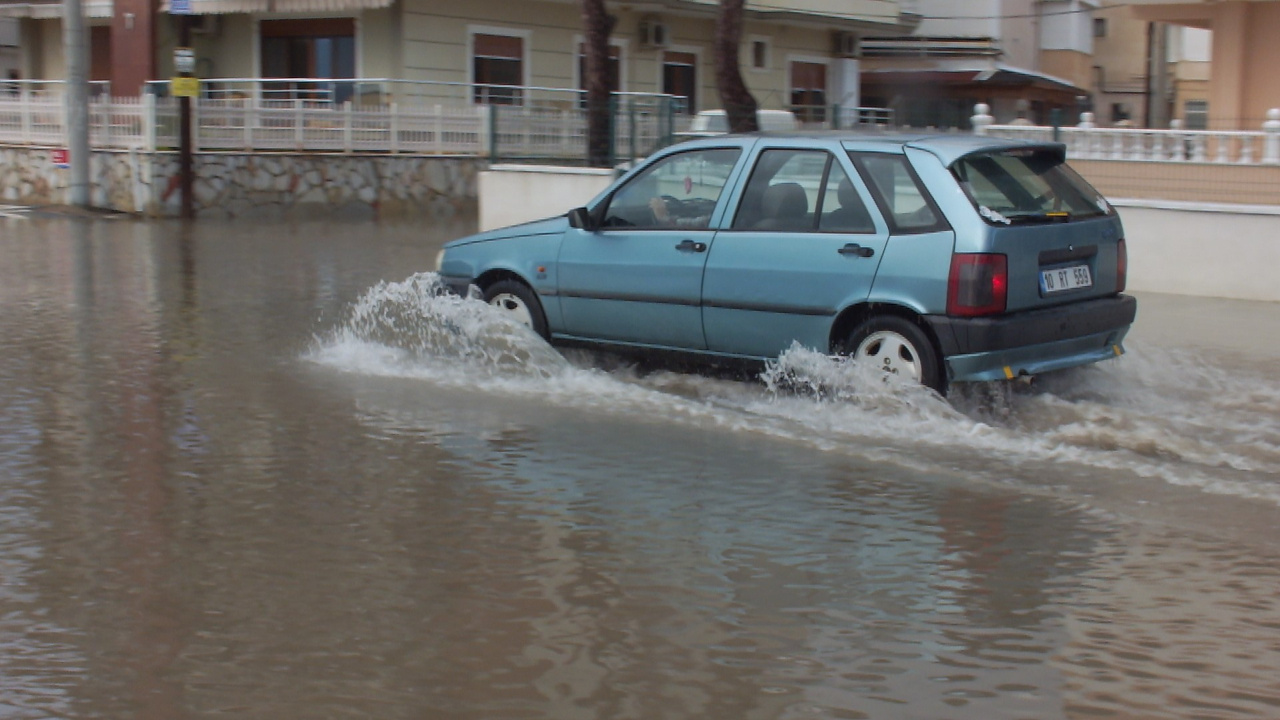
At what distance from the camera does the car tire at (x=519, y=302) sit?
8.97 m

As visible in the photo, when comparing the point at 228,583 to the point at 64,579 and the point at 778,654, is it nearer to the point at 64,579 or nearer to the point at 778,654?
the point at 64,579

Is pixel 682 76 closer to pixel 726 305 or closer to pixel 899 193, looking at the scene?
pixel 726 305

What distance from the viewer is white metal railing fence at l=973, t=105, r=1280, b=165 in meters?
15.2

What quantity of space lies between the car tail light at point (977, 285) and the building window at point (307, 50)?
2230 cm

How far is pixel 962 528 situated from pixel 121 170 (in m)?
19.7

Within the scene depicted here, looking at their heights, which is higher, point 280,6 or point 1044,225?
point 280,6

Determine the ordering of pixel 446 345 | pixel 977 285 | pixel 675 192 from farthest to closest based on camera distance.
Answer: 1. pixel 446 345
2. pixel 675 192
3. pixel 977 285

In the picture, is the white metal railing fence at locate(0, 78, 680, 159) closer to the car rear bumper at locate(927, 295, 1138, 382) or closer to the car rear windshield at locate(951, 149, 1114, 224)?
the car rear windshield at locate(951, 149, 1114, 224)

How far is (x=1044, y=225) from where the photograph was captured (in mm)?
7398

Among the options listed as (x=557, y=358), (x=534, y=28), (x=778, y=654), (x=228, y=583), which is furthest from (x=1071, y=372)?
(x=534, y=28)

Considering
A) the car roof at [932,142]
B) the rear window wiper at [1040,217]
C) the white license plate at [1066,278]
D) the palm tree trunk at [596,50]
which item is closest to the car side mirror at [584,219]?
the car roof at [932,142]

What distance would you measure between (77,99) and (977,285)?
18.4 meters

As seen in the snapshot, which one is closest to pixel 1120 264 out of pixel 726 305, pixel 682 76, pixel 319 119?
pixel 726 305

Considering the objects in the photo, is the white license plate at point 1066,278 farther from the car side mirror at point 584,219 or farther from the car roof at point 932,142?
the car side mirror at point 584,219
